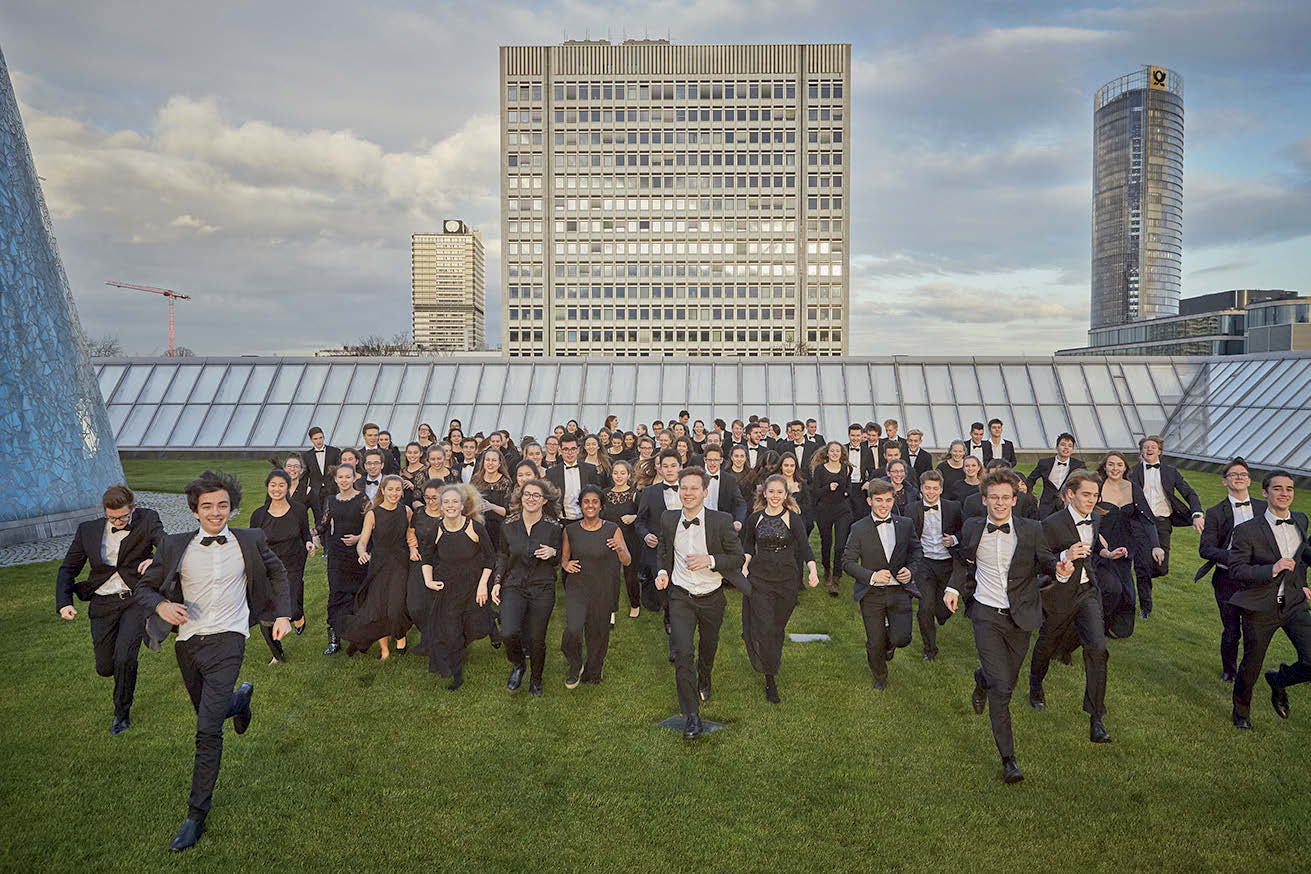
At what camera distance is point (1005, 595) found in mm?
5098

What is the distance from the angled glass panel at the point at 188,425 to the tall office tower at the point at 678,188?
6682cm

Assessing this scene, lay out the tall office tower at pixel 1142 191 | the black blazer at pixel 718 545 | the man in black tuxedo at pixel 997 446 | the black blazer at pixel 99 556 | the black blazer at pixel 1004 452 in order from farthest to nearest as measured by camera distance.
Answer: the tall office tower at pixel 1142 191
the black blazer at pixel 1004 452
the man in black tuxedo at pixel 997 446
the black blazer at pixel 718 545
the black blazer at pixel 99 556

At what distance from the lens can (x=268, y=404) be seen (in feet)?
88.5

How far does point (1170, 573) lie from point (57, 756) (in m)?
13.5

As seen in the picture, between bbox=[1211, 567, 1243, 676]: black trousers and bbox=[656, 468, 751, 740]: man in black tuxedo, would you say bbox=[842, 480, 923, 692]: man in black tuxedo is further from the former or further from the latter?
bbox=[1211, 567, 1243, 676]: black trousers

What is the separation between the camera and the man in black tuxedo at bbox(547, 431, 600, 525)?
8.86 m

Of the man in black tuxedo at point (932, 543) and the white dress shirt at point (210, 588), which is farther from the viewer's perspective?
the man in black tuxedo at point (932, 543)

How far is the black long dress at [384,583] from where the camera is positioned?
23.2 feet

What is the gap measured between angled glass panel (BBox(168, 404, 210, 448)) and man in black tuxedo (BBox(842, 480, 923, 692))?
2689 cm

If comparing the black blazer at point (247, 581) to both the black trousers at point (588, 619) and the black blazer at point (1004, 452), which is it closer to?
the black trousers at point (588, 619)

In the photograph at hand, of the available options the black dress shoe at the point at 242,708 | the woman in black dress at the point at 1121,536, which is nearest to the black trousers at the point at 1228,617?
the woman in black dress at the point at 1121,536

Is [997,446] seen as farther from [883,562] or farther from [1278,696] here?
[883,562]

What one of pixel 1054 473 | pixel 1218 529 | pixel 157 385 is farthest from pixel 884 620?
pixel 157 385

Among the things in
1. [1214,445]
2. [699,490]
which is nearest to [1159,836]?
[699,490]
